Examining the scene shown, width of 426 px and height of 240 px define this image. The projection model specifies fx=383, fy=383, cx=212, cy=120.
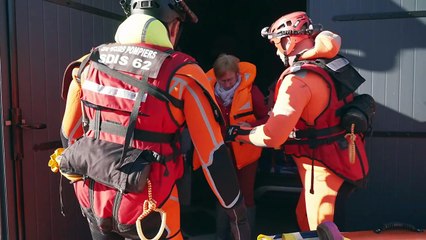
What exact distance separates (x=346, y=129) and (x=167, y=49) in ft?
3.66

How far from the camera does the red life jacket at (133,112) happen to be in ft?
5.03

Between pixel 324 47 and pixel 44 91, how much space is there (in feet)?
5.97

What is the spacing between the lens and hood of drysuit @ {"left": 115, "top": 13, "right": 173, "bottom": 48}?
1602mm

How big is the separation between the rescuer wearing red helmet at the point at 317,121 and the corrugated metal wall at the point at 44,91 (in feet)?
4.32

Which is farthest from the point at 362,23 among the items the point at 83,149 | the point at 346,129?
the point at 83,149

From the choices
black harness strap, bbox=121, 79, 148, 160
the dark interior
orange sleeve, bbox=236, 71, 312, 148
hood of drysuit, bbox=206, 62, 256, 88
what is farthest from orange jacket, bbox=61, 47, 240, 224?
the dark interior

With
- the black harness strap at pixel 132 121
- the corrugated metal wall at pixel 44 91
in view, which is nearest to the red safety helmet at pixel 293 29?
the black harness strap at pixel 132 121

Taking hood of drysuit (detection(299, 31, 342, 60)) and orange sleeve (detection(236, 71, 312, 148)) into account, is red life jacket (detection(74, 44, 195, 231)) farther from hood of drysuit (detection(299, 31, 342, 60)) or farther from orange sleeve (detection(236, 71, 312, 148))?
hood of drysuit (detection(299, 31, 342, 60))

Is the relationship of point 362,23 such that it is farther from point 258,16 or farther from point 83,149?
point 258,16

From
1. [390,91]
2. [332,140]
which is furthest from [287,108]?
[390,91]

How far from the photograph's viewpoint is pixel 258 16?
598 cm

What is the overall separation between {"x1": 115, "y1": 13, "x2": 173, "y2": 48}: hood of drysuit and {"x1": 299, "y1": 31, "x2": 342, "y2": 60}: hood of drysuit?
2.95 ft

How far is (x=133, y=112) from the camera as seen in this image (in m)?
1.51

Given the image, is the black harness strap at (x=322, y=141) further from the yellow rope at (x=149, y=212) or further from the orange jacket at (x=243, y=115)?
the yellow rope at (x=149, y=212)
